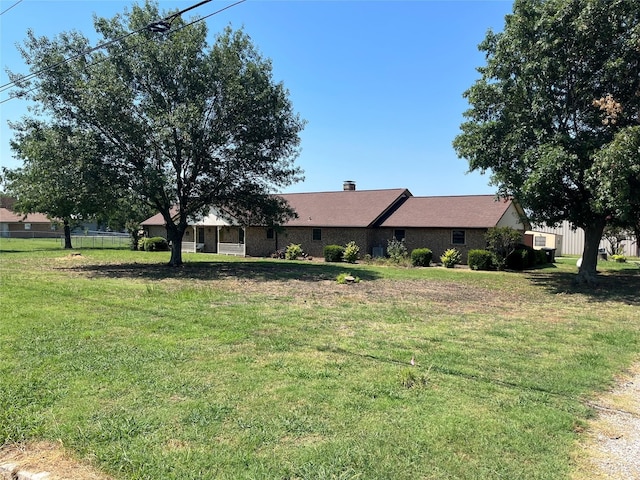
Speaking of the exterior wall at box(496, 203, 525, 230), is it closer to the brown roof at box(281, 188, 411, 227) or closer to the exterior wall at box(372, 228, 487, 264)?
the exterior wall at box(372, 228, 487, 264)

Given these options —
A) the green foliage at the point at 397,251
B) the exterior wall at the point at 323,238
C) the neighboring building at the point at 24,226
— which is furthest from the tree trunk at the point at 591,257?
the neighboring building at the point at 24,226

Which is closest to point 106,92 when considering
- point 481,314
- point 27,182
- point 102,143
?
point 102,143

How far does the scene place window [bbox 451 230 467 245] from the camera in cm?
2602

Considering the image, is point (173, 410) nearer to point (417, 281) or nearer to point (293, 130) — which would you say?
point (417, 281)

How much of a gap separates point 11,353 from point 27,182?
1492 centimetres

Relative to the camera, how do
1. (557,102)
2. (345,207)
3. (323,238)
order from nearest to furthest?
1. (557,102)
2. (323,238)
3. (345,207)

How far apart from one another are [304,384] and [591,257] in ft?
53.0

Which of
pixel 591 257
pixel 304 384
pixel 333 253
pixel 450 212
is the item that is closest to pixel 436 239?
pixel 450 212

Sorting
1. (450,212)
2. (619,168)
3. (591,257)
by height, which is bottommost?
(591,257)

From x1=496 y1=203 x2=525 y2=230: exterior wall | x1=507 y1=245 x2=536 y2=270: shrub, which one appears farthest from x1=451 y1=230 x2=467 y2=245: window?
x1=507 y1=245 x2=536 y2=270: shrub

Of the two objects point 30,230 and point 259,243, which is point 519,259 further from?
point 30,230

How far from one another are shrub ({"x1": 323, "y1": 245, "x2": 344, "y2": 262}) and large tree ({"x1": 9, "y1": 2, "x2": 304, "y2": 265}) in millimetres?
8436

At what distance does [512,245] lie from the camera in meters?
23.3

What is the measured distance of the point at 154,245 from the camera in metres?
35.4
